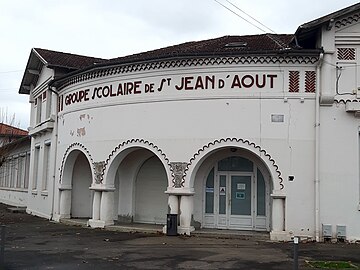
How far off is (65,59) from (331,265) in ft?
53.8

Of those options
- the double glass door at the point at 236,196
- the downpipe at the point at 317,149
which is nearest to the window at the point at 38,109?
the double glass door at the point at 236,196

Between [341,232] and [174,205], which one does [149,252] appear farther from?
[341,232]

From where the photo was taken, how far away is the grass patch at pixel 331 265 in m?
10.8

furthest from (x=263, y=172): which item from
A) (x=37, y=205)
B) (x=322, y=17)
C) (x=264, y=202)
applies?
(x=37, y=205)

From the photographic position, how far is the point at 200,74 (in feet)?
53.5

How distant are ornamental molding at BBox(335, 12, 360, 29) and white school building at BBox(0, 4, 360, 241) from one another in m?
0.03

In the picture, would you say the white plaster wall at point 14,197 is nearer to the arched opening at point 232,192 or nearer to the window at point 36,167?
the window at point 36,167

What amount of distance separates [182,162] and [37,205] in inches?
419

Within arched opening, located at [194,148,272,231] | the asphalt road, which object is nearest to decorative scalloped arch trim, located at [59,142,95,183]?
the asphalt road

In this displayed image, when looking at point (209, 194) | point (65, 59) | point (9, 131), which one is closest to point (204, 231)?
point (209, 194)

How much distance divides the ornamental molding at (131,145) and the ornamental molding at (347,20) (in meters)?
6.76

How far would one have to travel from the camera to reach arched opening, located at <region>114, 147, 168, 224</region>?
18.6 m

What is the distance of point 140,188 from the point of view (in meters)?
18.9

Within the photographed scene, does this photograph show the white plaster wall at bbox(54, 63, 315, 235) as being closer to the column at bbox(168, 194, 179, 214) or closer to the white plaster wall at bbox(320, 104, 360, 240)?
the white plaster wall at bbox(320, 104, 360, 240)
